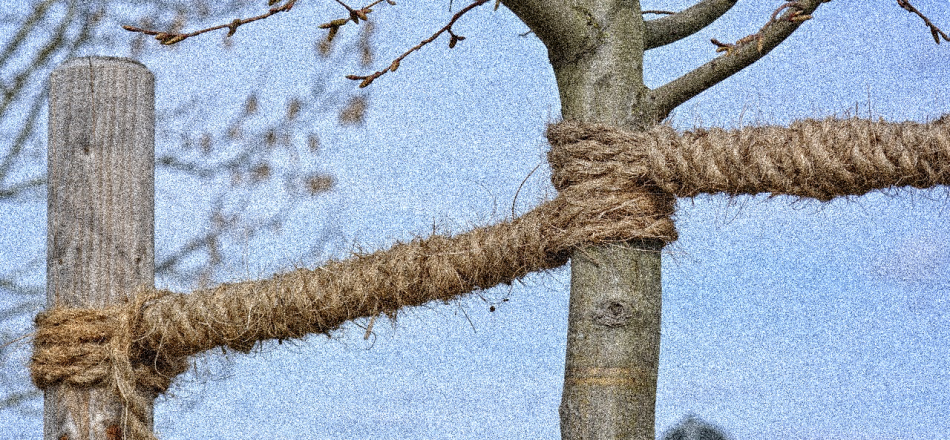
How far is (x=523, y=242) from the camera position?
1.65m

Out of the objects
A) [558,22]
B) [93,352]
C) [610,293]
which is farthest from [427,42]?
[93,352]

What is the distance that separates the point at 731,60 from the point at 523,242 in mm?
493

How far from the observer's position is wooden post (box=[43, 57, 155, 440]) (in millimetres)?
1852

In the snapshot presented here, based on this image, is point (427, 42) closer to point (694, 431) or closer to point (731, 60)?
point (731, 60)

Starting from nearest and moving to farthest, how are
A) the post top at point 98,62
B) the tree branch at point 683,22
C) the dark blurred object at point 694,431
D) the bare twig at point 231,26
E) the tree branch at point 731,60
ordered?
1. the bare twig at point 231,26
2. the tree branch at point 731,60
3. the tree branch at point 683,22
4. the post top at point 98,62
5. the dark blurred object at point 694,431

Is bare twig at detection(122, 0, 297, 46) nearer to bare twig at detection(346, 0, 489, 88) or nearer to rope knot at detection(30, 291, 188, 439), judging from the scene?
bare twig at detection(346, 0, 489, 88)

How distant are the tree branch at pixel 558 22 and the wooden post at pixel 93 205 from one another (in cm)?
88

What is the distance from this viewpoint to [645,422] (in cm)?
153

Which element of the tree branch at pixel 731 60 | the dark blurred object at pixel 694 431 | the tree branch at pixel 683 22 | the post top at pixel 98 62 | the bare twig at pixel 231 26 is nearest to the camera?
the bare twig at pixel 231 26

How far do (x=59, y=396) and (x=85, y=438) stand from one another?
10 centimetres

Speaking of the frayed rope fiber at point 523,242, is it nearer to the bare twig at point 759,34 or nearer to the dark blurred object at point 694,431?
the bare twig at point 759,34

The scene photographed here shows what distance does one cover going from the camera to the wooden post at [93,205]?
1852 millimetres

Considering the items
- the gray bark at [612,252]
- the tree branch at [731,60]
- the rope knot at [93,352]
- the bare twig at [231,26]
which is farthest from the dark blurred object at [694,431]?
the bare twig at [231,26]

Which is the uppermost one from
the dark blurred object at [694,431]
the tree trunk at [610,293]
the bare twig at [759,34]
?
the bare twig at [759,34]
